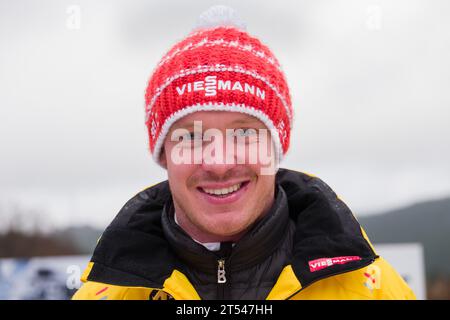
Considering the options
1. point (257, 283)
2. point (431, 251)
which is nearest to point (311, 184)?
point (257, 283)

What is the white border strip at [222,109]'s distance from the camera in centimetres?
112

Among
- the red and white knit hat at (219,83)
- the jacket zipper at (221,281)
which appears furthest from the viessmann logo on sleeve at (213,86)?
the jacket zipper at (221,281)

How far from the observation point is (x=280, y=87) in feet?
4.05

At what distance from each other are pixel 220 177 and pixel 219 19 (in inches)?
21.1

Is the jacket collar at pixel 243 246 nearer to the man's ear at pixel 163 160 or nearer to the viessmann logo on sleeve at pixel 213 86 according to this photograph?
the man's ear at pixel 163 160

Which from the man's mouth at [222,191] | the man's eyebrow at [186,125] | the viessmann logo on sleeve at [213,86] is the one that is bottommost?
the man's mouth at [222,191]

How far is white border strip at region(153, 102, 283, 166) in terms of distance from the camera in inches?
43.9

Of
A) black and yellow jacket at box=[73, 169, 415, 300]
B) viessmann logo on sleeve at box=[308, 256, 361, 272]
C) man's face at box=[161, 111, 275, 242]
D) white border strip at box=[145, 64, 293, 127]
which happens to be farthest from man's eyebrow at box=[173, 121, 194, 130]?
viessmann logo on sleeve at box=[308, 256, 361, 272]

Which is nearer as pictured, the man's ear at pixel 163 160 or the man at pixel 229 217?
the man at pixel 229 217

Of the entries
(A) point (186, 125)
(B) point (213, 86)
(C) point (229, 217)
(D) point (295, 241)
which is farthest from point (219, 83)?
(D) point (295, 241)

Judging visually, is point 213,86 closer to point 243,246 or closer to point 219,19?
point 219,19

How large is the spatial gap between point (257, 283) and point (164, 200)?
17.2 inches

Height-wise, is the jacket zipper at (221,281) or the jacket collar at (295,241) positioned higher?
the jacket collar at (295,241)
